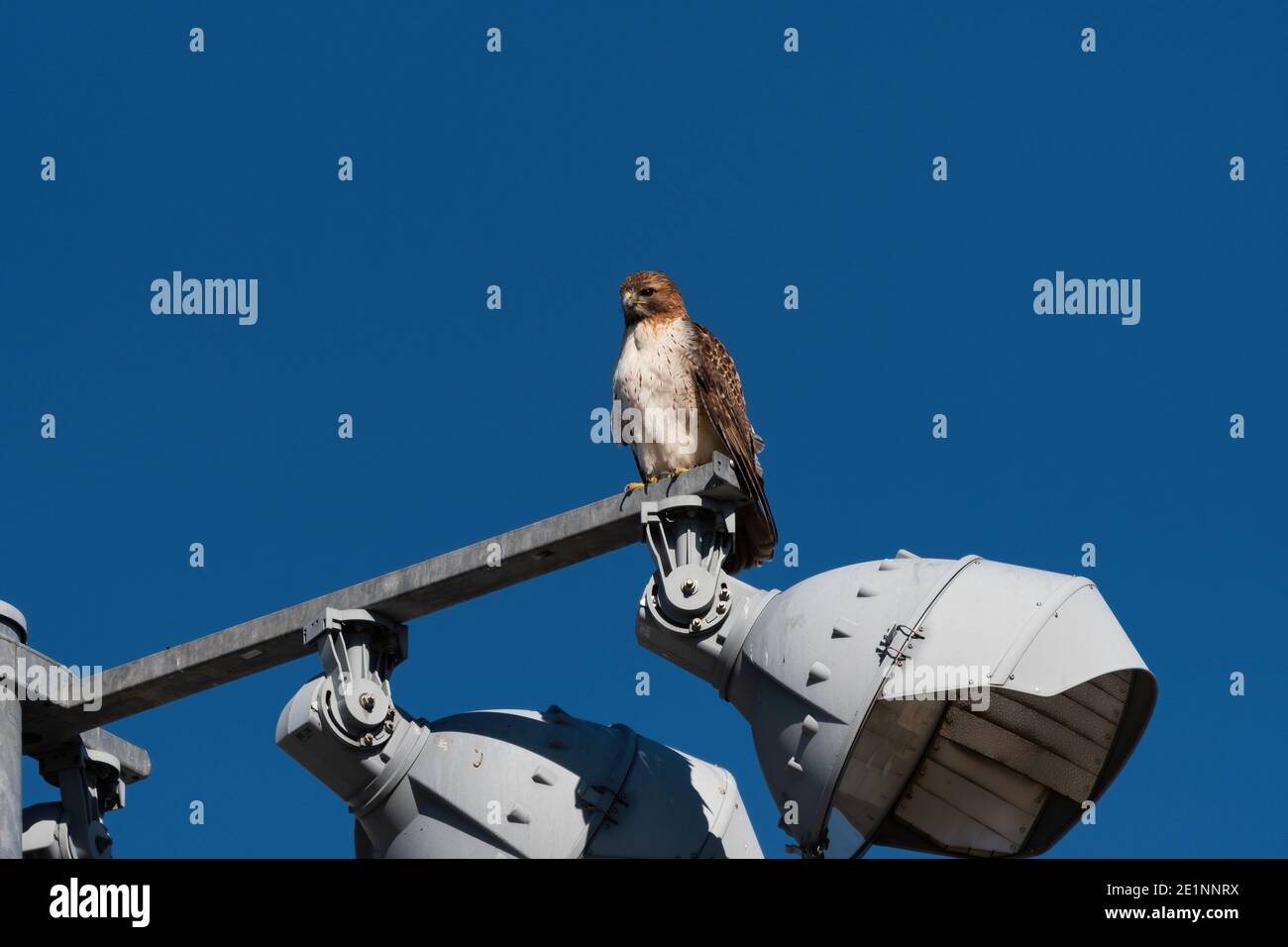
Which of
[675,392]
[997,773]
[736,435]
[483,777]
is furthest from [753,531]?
[675,392]

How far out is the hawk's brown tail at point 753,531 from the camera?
13781 millimetres

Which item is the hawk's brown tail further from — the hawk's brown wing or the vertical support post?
the vertical support post

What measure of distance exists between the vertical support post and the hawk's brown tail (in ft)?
15.4

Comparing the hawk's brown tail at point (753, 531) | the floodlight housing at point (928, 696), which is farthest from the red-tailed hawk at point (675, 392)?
the floodlight housing at point (928, 696)

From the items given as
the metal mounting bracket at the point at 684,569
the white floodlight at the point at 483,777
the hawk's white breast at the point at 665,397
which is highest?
the hawk's white breast at the point at 665,397

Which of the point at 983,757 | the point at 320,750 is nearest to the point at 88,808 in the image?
the point at 320,750

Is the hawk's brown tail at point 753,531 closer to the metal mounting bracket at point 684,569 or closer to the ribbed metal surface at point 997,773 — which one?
the metal mounting bracket at point 684,569

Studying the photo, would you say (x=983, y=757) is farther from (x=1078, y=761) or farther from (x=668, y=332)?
(x=668, y=332)

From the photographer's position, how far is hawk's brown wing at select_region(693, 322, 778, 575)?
1384 centimetres

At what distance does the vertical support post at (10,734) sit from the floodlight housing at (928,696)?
4.09 meters

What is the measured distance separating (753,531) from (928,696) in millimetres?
2106

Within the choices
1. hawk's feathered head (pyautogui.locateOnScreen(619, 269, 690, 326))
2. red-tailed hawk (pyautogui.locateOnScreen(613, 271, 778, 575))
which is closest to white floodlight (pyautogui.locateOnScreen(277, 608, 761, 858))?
red-tailed hawk (pyautogui.locateOnScreen(613, 271, 778, 575))

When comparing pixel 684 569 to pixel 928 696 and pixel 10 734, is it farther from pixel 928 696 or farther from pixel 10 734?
pixel 10 734

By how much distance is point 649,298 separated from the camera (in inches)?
676
